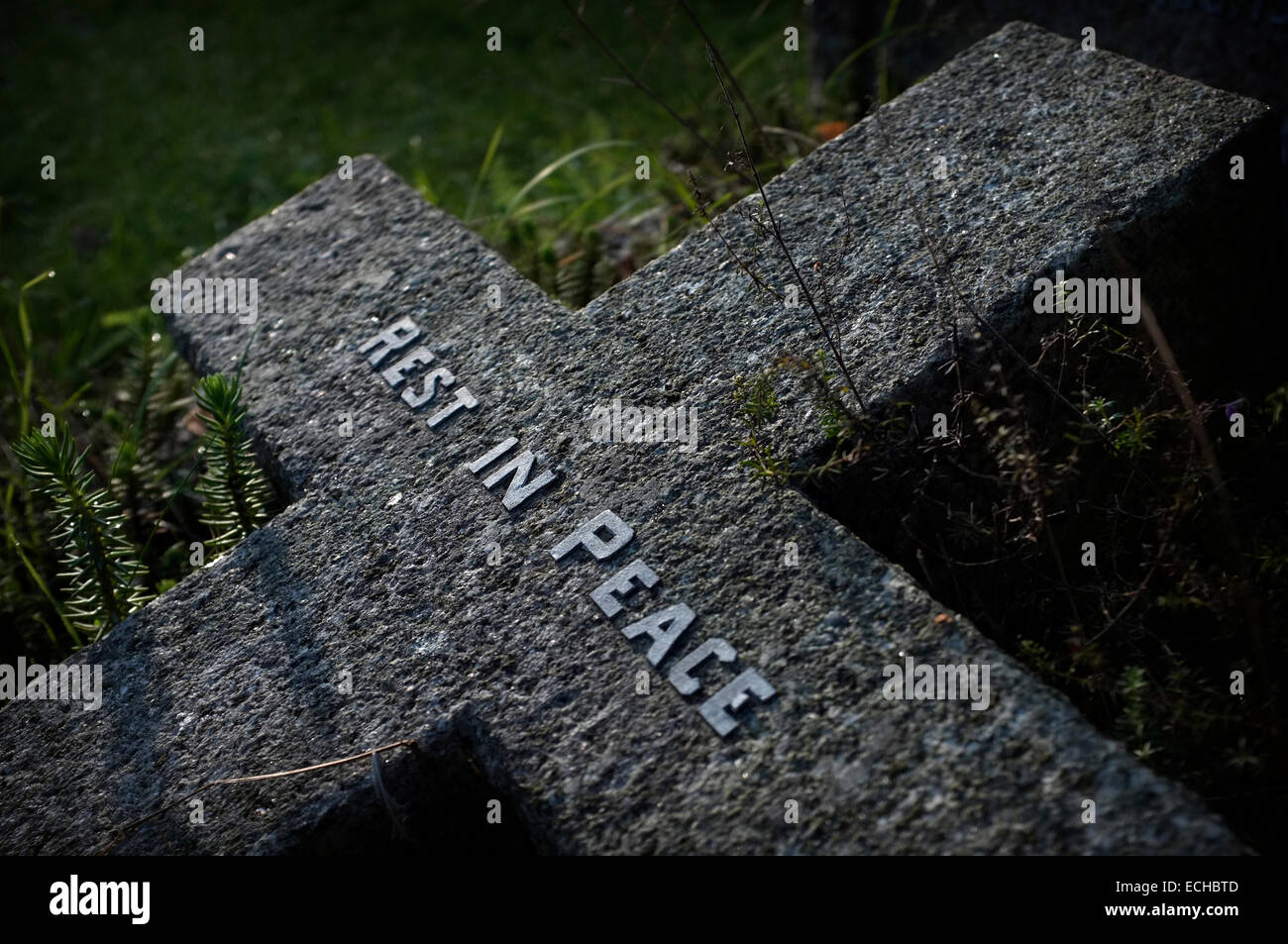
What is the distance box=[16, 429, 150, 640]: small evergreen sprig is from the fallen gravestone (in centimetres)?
23

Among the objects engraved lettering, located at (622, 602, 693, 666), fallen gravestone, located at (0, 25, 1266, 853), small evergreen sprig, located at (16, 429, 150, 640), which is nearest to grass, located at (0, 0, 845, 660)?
small evergreen sprig, located at (16, 429, 150, 640)

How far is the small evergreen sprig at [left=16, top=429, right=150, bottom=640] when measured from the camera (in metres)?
2.47

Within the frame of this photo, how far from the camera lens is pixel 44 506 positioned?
3.57 m

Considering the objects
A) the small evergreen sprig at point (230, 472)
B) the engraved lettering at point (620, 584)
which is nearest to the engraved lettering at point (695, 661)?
the engraved lettering at point (620, 584)

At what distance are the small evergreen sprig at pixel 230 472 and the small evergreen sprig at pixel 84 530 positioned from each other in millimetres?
243

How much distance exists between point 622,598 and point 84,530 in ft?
4.72

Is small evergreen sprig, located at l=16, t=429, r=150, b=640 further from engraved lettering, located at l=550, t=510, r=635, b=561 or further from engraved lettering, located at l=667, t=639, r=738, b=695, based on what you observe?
engraved lettering, located at l=667, t=639, r=738, b=695

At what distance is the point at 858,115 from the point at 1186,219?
2.15 metres

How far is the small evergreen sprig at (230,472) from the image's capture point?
8.43 ft

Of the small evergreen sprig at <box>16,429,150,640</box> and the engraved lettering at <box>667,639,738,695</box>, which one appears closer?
the engraved lettering at <box>667,639,738,695</box>

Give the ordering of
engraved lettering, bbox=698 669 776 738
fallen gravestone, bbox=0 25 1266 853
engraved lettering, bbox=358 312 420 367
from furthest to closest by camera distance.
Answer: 1. engraved lettering, bbox=358 312 420 367
2. engraved lettering, bbox=698 669 776 738
3. fallen gravestone, bbox=0 25 1266 853

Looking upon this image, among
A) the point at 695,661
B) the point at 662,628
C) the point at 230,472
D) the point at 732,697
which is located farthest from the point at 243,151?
the point at 732,697

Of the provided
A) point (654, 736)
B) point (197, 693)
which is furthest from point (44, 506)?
point (654, 736)

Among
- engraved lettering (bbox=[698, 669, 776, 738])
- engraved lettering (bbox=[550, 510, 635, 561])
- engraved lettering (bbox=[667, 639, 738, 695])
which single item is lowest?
engraved lettering (bbox=[698, 669, 776, 738])
